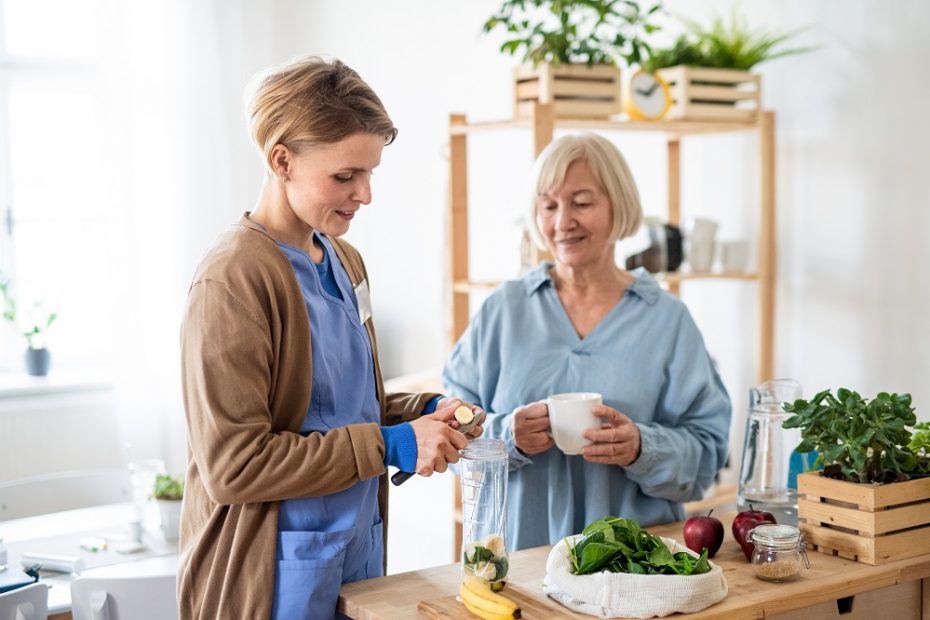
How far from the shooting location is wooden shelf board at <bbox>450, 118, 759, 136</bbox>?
290cm

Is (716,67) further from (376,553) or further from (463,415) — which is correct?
(376,553)

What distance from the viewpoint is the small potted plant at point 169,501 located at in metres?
2.54

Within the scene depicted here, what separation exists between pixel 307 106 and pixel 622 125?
1650 mm

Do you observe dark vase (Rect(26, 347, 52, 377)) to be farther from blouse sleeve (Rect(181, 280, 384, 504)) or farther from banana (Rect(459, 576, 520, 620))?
banana (Rect(459, 576, 520, 620))

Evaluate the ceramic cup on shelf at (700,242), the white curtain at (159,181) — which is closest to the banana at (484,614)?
the ceramic cup on shelf at (700,242)

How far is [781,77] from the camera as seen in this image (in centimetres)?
313

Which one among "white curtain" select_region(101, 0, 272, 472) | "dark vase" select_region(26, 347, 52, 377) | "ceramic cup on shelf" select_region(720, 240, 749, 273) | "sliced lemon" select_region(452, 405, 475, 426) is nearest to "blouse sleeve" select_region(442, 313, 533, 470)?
"sliced lemon" select_region(452, 405, 475, 426)

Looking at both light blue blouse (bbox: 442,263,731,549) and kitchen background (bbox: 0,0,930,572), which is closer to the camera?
light blue blouse (bbox: 442,263,731,549)

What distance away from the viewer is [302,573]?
4.89 ft

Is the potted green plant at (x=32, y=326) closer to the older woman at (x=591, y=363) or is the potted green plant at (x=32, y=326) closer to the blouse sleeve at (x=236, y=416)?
the older woman at (x=591, y=363)

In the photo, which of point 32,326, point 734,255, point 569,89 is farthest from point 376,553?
point 32,326

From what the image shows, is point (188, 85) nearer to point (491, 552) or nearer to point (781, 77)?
point (781, 77)

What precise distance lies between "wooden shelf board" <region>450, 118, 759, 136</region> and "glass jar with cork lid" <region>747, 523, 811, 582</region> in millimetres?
1579

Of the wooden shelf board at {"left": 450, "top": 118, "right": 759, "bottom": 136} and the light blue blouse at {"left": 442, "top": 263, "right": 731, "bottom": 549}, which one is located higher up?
the wooden shelf board at {"left": 450, "top": 118, "right": 759, "bottom": 136}
